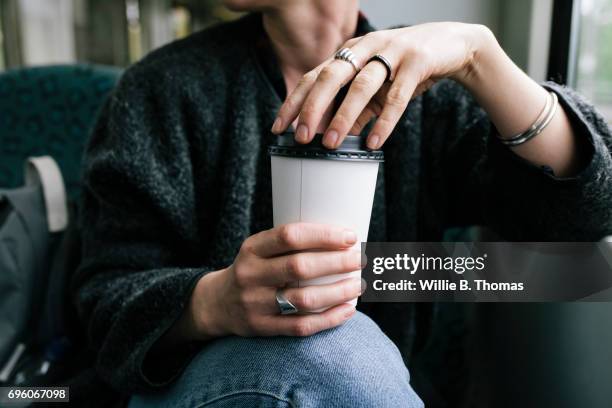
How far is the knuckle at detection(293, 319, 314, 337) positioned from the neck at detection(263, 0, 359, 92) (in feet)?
1.32

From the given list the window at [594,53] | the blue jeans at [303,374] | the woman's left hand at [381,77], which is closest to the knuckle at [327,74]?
the woman's left hand at [381,77]

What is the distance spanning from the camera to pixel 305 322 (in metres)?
0.45

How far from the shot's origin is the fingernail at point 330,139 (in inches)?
14.9

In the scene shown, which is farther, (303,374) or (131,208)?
(131,208)

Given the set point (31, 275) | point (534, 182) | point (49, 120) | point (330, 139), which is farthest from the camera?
point (49, 120)

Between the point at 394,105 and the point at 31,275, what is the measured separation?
0.69 m

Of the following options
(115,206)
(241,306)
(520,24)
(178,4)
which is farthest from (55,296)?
(178,4)

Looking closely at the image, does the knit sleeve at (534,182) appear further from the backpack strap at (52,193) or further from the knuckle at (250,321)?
the backpack strap at (52,193)

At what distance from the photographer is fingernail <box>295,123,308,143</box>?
380 mm

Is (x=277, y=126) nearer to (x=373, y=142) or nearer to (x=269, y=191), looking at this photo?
(x=373, y=142)

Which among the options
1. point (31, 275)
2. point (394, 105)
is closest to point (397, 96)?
point (394, 105)

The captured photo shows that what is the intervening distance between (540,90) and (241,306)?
0.43 metres

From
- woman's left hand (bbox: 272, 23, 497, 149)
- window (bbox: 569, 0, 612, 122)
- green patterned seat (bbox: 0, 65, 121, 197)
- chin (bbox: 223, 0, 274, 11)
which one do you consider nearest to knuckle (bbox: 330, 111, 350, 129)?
woman's left hand (bbox: 272, 23, 497, 149)

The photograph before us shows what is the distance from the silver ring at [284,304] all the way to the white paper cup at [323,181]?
0.07m
